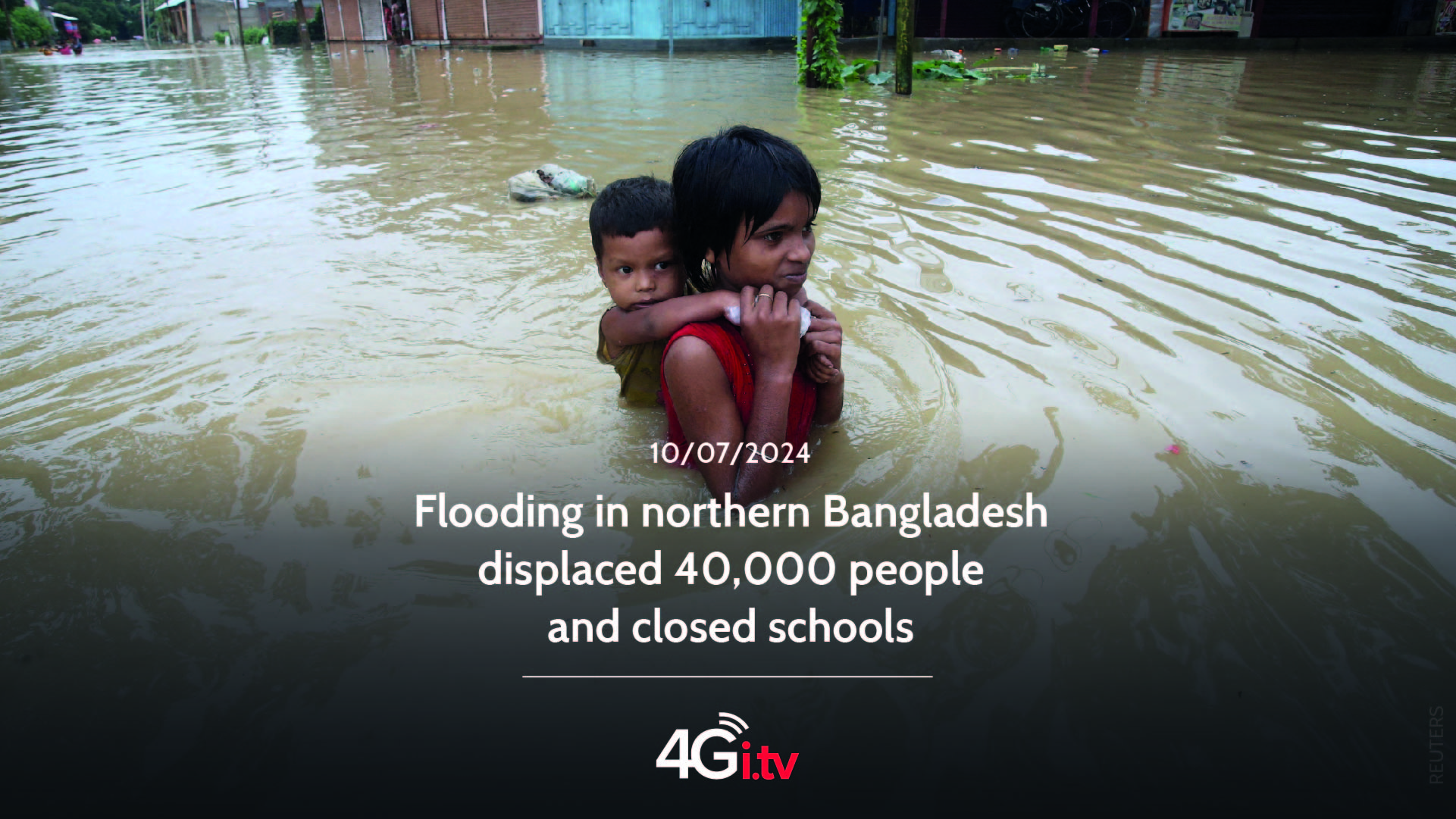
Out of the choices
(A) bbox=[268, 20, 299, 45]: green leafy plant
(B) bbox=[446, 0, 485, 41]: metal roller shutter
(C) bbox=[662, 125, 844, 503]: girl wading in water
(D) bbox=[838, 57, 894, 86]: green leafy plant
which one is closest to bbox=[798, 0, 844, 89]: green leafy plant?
(D) bbox=[838, 57, 894, 86]: green leafy plant

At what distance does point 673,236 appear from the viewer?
2137mm

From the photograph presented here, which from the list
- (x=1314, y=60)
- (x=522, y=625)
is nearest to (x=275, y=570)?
(x=522, y=625)

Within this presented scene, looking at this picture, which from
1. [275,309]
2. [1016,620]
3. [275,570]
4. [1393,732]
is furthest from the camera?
[275,309]

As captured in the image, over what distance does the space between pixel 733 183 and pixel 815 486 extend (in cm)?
78

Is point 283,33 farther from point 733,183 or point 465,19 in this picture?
point 733,183

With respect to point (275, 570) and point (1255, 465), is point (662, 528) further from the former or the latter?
point (1255, 465)

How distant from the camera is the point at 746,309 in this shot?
1.97 m

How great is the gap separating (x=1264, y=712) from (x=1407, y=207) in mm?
4047

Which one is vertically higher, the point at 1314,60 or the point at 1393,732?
the point at 1314,60

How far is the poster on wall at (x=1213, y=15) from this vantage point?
15.4m

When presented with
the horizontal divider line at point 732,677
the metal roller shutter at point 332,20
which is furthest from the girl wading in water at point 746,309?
the metal roller shutter at point 332,20

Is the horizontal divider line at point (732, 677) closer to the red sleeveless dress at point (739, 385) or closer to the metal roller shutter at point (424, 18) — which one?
the red sleeveless dress at point (739, 385)

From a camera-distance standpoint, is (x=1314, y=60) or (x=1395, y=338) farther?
(x=1314, y=60)

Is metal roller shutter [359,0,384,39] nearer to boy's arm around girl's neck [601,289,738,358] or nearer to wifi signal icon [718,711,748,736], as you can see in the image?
boy's arm around girl's neck [601,289,738,358]
